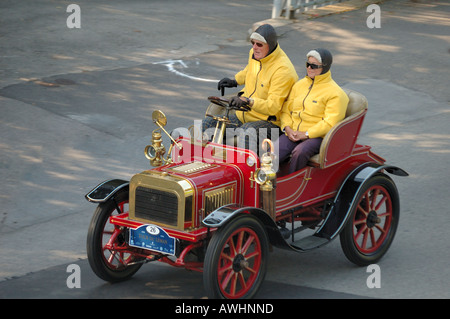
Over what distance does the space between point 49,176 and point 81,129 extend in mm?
1491

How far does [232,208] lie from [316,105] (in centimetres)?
150

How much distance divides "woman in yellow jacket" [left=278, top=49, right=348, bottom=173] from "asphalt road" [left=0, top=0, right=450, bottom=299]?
3.78 feet

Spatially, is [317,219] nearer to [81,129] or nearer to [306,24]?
[81,129]

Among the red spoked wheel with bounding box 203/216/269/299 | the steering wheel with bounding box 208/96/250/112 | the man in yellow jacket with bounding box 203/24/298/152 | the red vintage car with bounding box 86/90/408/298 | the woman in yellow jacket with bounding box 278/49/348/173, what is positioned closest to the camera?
the red spoked wheel with bounding box 203/216/269/299

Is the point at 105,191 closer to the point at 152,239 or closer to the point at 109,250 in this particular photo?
the point at 109,250

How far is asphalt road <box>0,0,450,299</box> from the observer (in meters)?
7.09

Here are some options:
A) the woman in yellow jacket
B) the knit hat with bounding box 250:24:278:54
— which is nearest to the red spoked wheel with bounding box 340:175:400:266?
the woman in yellow jacket

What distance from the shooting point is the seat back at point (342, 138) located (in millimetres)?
6934

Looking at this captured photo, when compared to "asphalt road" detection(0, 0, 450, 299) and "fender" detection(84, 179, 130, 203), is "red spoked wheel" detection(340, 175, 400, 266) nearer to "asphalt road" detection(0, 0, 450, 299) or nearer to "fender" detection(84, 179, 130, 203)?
"asphalt road" detection(0, 0, 450, 299)

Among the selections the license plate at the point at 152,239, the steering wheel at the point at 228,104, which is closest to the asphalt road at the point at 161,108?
the license plate at the point at 152,239

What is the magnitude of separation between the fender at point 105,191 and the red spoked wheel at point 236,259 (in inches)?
42.0

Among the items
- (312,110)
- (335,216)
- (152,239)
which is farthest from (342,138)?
(152,239)

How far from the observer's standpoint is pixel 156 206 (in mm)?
6336
